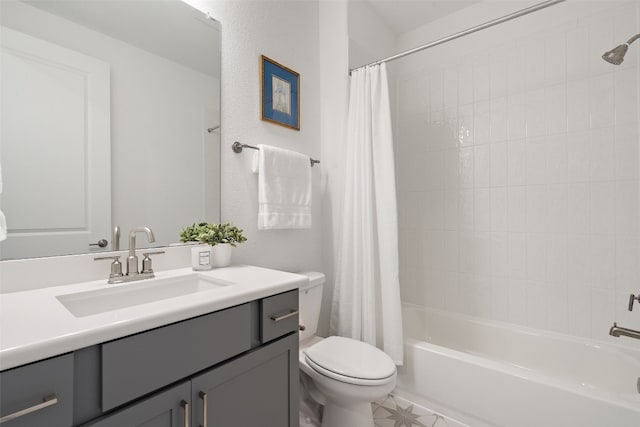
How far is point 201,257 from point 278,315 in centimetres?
45

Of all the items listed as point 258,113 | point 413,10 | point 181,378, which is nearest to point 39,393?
point 181,378

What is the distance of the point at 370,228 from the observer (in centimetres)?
180

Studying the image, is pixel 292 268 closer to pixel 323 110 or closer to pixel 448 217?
pixel 323 110

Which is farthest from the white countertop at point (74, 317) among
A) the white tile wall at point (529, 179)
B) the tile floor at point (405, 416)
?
the white tile wall at point (529, 179)

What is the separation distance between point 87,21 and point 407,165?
2.11 meters

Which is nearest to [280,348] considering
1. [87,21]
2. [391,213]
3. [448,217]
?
[391,213]

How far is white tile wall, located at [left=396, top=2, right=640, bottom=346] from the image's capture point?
68.4 inches

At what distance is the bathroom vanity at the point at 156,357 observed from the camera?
1.82 ft

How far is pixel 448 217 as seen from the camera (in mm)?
2307

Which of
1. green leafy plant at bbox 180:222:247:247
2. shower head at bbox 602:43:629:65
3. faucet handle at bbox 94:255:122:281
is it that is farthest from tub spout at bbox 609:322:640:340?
faucet handle at bbox 94:255:122:281

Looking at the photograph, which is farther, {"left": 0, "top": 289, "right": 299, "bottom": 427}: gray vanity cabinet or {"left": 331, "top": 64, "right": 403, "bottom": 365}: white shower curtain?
{"left": 331, "top": 64, "right": 403, "bottom": 365}: white shower curtain

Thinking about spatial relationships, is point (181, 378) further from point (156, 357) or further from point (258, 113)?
point (258, 113)

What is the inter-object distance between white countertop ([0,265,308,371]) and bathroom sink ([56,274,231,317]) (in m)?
0.03

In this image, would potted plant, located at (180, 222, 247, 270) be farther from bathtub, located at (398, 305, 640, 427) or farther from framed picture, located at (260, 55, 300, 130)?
bathtub, located at (398, 305, 640, 427)
